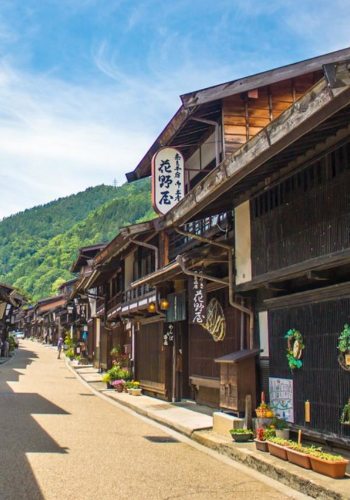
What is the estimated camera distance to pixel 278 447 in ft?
34.3

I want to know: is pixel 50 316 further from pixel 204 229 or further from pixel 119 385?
pixel 204 229

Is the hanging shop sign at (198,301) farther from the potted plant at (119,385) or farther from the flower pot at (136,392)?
the potted plant at (119,385)

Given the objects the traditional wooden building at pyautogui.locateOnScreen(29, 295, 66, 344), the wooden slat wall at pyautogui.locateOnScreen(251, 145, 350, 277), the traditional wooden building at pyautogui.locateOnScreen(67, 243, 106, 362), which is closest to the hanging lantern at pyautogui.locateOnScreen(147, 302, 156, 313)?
the wooden slat wall at pyautogui.locateOnScreen(251, 145, 350, 277)

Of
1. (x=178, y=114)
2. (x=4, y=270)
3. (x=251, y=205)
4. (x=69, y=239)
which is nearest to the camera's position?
(x=251, y=205)

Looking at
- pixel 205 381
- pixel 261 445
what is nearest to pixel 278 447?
pixel 261 445

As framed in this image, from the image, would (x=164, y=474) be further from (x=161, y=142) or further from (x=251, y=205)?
(x=161, y=142)

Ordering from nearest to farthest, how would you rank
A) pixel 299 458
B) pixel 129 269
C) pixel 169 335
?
1. pixel 299 458
2. pixel 169 335
3. pixel 129 269

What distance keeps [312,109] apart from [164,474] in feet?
21.0

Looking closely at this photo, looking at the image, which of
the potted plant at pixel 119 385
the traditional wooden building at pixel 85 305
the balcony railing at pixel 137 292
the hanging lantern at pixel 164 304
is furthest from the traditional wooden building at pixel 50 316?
the hanging lantern at pixel 164 304

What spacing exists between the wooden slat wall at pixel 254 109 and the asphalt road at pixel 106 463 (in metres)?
8.26

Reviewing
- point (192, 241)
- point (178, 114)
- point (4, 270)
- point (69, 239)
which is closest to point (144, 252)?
point (192, 241)

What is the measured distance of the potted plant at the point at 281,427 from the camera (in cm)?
1123

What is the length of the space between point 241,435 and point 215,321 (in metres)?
4.85

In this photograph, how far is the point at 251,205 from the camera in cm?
1317
